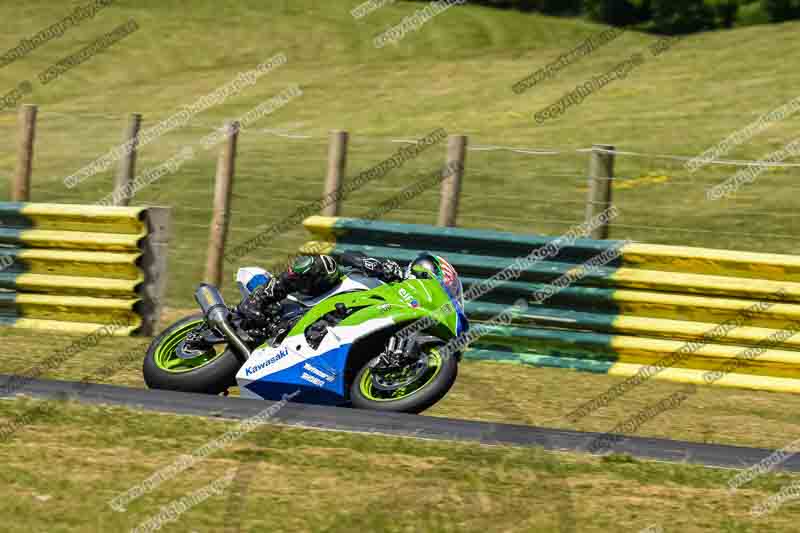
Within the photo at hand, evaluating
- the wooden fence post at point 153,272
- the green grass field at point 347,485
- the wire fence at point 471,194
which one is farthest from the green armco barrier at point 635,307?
the wire fence at point 471,194

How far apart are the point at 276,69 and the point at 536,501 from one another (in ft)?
108

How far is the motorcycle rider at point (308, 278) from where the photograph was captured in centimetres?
796

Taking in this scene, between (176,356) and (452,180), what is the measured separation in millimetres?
3322

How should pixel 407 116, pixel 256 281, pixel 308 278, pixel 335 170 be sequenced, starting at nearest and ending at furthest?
pixel 308 278
pixel 256 281
pixel 335 170
pixel 407 116

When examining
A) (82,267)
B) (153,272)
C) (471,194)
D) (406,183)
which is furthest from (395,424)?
(406,183)

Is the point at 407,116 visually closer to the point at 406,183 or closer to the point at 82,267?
the point at 406,183

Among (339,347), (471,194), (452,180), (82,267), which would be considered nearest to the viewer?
(339,347)

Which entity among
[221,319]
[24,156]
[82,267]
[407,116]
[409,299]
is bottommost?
[82,267]

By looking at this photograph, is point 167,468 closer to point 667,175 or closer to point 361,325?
point 361,325

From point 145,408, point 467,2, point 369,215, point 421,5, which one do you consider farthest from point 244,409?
point 467,2

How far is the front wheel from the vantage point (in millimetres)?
7488

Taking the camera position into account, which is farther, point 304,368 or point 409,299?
point 304,368

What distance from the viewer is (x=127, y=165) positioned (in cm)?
1269

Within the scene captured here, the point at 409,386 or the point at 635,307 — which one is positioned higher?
the point at 635,307
